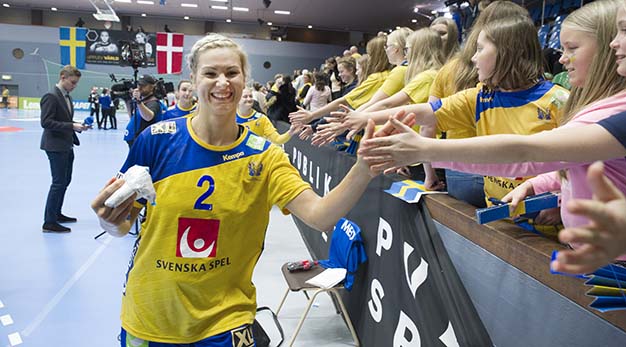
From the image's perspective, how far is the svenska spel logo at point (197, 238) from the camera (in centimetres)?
168

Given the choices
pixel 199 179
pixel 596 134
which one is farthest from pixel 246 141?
pixel 596 134

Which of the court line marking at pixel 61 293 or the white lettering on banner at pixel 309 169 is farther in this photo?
the white lettering on banner at pixel 309 169

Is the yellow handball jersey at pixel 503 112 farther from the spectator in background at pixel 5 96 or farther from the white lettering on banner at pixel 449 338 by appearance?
the spectator in background at pixel 5 96

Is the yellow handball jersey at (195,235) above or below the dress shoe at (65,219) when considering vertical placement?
above

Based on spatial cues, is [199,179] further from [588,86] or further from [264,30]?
[264,30]

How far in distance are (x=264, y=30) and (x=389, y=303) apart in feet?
94.5

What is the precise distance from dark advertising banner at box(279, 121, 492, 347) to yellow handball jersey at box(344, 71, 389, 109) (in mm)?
639

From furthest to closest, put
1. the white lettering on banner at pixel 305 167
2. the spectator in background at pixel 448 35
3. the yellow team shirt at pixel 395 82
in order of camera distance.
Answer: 1. the white lettering on banner at pixel 305 167
2. the yellow team shirt at pixel 395 82
3. the spectator in background at pixel 448 35

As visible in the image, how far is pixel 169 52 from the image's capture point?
15750mm

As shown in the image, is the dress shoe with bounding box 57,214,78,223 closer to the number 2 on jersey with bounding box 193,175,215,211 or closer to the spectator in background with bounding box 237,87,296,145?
the spectator in background with bounding box 237,87,296,145

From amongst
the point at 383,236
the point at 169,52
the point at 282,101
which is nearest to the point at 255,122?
the point at 383,236

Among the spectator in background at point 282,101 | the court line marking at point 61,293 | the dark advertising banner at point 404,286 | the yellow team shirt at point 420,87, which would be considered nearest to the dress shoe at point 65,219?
the court line marking at point 61,293

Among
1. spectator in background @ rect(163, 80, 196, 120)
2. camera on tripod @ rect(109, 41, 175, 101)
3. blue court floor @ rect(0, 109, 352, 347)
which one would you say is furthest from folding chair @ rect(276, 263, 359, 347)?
camera on tripod @ rect(109, 41, 175, 101)

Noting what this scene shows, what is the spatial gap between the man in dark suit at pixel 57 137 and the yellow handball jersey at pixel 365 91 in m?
3.55
